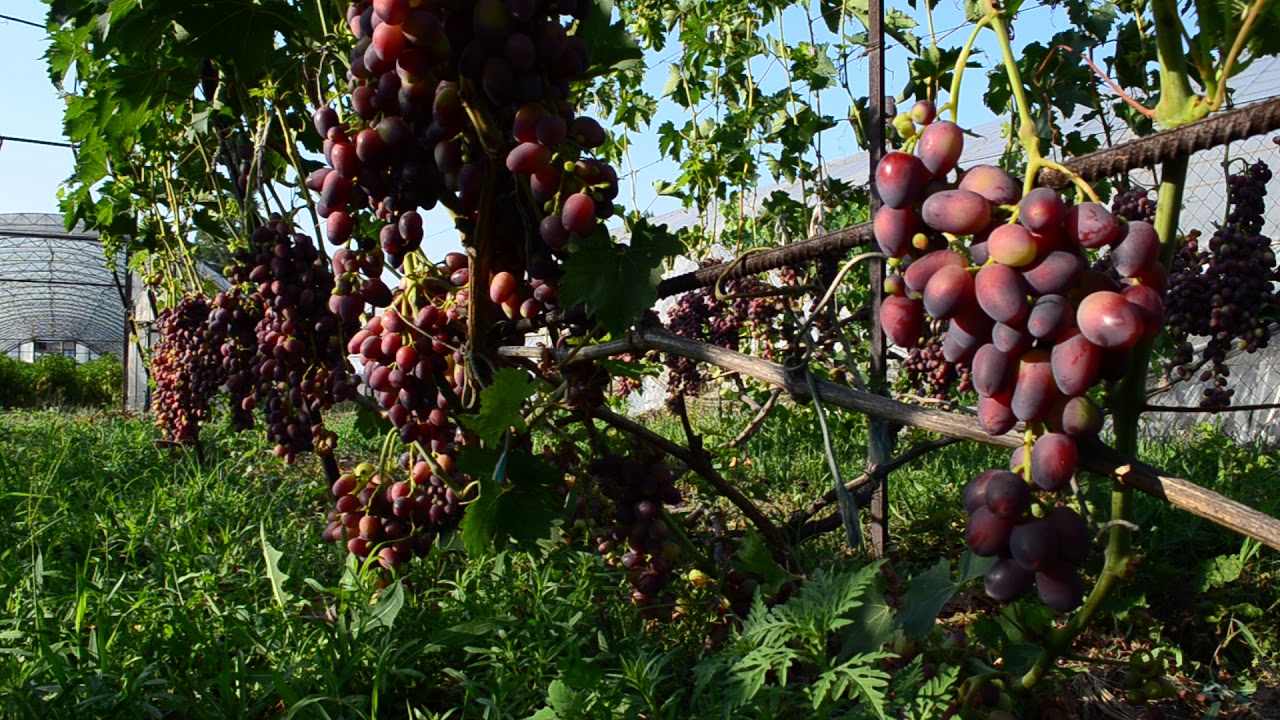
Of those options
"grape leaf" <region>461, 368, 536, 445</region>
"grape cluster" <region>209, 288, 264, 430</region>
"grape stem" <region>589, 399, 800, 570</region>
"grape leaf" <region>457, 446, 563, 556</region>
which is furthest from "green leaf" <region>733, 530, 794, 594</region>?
"grape cluster" <region>209, 288, 264, 430</region>

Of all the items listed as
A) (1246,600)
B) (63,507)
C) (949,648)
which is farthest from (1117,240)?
(63,507)

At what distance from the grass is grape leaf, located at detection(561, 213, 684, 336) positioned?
48 centimetres

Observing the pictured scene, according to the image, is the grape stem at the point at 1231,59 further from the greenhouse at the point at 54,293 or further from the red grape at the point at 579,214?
the greenhouse at the point at 54,293

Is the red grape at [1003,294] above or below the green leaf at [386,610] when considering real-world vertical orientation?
above

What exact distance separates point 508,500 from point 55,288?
33.2m

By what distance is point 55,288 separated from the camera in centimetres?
2823

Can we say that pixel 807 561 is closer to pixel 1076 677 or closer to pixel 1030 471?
pixel 1076 677

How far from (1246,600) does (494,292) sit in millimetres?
2246

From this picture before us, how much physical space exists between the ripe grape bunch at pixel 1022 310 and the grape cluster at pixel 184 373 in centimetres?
342

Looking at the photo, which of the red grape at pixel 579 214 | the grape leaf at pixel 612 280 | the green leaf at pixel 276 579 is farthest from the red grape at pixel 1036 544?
the green leaf at pixel 276 579

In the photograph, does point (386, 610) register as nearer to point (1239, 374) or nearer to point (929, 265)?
point (929, 265)

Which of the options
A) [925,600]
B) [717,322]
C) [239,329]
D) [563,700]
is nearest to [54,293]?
[717,322]

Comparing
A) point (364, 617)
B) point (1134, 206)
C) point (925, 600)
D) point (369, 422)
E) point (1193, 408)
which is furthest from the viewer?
point (1134, 206)

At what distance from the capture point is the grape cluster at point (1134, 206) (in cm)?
253
